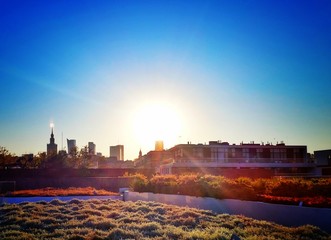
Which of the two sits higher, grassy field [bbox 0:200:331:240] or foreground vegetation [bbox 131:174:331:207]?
foreground vegetation [bbox 131:174:331:207]

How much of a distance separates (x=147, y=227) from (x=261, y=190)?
8.92 m

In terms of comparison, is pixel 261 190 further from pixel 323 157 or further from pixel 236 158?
pixel 323 157

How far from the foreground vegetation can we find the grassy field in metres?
2.49

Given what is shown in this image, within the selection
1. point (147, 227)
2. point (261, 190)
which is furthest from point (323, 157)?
point (147, 227)

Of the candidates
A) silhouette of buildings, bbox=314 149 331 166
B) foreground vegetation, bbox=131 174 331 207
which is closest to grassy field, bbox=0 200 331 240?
foreground vegetation, bbox=131 174 331 207

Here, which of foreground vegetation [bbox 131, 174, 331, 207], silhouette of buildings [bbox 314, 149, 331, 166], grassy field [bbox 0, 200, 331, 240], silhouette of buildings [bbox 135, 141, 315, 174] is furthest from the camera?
silhouette of buildings [bbox 314, 149, 331, 166]

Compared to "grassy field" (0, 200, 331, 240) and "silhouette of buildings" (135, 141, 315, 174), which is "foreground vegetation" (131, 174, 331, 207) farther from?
"silhouette of buildings" (135, 141, 315, 174)

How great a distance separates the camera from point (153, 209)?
20531mm

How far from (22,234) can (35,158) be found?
63.6 meters

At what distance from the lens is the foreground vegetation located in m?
17.2

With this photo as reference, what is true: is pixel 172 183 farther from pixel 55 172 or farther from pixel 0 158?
pixel 0 158

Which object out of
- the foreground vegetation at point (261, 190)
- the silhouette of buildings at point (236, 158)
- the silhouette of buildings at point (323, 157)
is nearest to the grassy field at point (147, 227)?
the foreground vegetation at point (261, 190)

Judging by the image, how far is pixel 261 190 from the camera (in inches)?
839

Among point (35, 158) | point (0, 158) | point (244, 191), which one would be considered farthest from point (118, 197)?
point (35, 158)
